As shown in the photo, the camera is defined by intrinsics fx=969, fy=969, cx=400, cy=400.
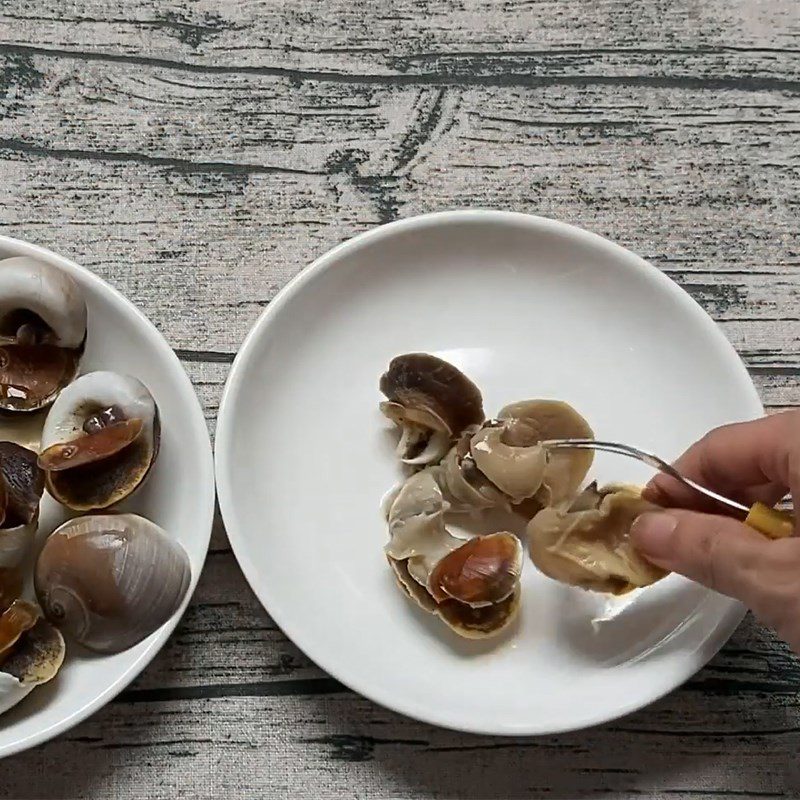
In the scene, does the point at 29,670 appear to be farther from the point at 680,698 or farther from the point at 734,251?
the point at 734,251

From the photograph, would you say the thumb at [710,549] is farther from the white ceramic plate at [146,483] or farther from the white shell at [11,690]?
the white shell at [11,690]

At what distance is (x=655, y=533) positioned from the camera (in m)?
0.59

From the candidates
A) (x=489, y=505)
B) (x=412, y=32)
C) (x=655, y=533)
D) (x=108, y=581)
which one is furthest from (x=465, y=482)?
(x=412, y=32)

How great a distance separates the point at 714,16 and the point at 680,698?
54 centimetres

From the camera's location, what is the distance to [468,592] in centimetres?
61

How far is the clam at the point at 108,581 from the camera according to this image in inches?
23.7

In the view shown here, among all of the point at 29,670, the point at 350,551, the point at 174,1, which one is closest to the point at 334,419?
the point at 350,551

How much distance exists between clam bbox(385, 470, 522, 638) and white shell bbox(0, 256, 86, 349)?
248mm

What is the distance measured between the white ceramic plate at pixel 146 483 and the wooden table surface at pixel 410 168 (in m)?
0.06

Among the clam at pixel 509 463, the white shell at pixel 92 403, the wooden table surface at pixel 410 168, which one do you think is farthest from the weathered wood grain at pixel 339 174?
the clam at pixel 509 463

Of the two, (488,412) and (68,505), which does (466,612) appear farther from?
(68,505)

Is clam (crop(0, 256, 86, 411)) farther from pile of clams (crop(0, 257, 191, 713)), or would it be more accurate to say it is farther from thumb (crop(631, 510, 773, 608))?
thumb (crop(631, 510, 773, 608))

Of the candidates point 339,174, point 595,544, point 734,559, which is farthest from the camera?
point 339,174

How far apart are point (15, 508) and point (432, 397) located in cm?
28
